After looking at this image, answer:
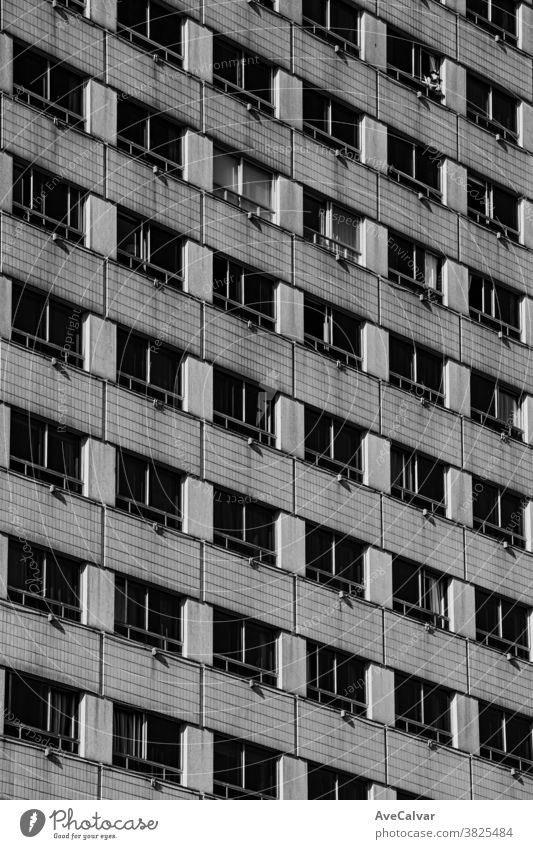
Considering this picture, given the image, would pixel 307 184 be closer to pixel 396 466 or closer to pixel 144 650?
pixel 396 466

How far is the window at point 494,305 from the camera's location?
94.2m

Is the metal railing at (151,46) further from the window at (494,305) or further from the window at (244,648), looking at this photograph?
the window at (244,648)

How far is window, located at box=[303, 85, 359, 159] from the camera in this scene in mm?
89375

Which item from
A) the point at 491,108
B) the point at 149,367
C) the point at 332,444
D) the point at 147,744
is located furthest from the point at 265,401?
the point at 491,108

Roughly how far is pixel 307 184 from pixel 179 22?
21.1ft

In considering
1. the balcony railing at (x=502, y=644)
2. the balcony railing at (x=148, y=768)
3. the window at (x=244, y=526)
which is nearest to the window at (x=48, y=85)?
the window at (x=244, y=526)

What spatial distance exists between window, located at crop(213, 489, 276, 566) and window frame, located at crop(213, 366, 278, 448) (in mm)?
1977

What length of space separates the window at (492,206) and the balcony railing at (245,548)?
1670 centimetres

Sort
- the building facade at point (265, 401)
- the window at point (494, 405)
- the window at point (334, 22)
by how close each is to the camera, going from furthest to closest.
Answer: the window at point (494, 405) → the window at point (334, 22) → the building facade at point (265, 401)

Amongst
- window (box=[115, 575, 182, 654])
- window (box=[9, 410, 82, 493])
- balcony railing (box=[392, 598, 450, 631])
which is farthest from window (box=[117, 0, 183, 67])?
balcony railing (box=[392, 598, 450, 631])

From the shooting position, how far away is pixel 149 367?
269ft

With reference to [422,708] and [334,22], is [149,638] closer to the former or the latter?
[422,708]

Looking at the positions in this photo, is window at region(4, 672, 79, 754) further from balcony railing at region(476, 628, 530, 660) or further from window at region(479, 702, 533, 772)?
balcony railing at region(476, 628, 530, 660)

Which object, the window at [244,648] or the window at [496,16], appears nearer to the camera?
the window at [244,648]
